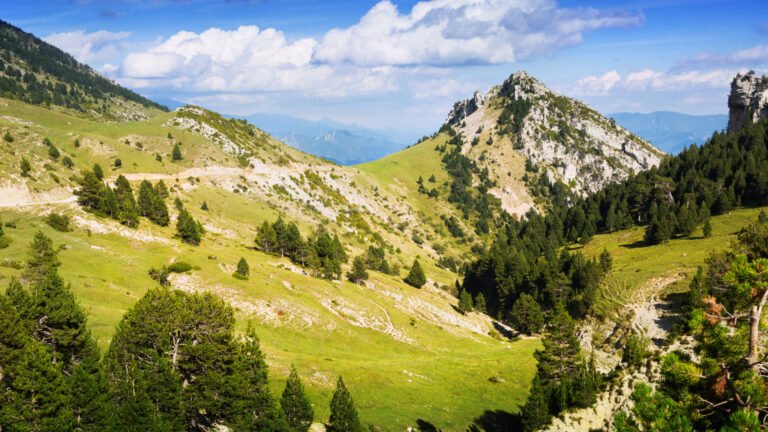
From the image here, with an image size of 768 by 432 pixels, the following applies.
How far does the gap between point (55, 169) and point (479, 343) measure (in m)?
125

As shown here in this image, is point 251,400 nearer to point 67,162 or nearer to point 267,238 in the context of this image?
point 267,238

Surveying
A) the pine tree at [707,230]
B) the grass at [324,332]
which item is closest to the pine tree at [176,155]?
the grass at [324,332]

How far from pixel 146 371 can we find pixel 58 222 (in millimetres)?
73155

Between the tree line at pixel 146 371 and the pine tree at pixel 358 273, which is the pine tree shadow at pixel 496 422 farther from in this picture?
the pine tree at pixel 358 273

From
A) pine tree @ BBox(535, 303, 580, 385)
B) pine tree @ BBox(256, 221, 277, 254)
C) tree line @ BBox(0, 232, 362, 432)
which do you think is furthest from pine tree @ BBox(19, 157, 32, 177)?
pine tree @ BBox(535, 303, 580, 385)

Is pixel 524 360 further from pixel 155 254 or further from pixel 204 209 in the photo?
pixel 204 209

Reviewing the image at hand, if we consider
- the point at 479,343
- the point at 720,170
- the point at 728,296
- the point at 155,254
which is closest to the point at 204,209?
the point at 155,254

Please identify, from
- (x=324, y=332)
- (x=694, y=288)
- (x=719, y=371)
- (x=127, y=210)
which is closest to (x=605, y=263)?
(x=694, y=288)

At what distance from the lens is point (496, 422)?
2208 inches

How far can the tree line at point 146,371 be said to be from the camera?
3134cm

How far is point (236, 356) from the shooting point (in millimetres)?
40438

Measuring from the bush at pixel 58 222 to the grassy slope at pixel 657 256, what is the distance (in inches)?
4712

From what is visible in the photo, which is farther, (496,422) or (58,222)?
(58,222)

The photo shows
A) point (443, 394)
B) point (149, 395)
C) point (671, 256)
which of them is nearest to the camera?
point (149, 395)
